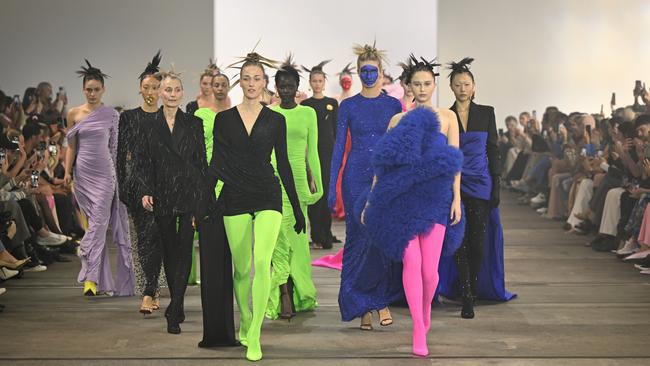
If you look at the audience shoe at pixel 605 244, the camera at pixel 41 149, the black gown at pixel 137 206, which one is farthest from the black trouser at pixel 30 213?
the audience shoe at pixel 605 244

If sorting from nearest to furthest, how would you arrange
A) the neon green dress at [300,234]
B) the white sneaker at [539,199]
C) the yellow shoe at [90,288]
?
the neon green dress at [300,234], the yellow shoe at [90,288], the white sneaker at [539,199]

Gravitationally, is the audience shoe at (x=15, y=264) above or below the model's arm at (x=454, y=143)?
below

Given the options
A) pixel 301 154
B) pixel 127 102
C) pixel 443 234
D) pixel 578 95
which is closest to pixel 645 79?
pixel 578 95

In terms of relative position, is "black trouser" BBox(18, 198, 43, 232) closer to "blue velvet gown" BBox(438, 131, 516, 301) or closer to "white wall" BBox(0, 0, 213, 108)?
"blue velvet gown" BBox(438, 131, 516, 301)

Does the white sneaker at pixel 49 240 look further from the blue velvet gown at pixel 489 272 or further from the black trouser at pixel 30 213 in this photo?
the blue velvet gown at pixel 489 272

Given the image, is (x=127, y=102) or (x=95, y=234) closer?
(x=95, y=234)

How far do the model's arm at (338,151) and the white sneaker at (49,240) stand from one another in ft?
11.4

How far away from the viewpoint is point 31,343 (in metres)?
5.46

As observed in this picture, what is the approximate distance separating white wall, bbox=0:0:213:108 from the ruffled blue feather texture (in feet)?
33.1

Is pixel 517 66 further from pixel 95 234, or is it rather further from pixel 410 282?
pixel 410 282

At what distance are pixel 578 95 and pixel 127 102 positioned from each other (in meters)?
6.08

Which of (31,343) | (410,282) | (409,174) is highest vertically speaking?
(409,174)

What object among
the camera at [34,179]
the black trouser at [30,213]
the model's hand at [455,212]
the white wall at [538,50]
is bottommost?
the black trouser at [30,213]

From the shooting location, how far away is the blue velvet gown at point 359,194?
5730mm
